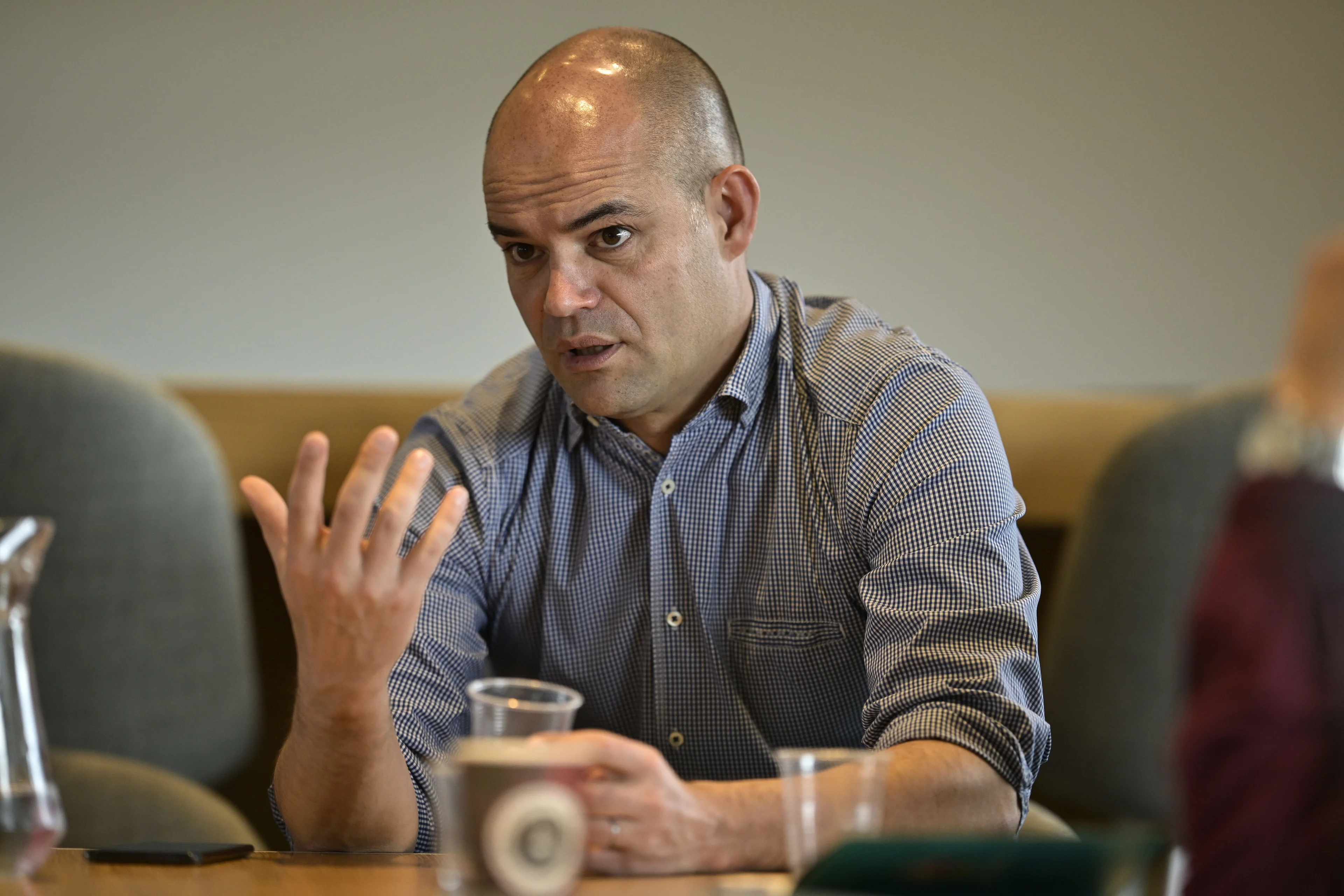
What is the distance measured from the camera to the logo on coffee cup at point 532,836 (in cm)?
63

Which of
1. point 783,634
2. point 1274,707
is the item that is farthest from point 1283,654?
point 783,634

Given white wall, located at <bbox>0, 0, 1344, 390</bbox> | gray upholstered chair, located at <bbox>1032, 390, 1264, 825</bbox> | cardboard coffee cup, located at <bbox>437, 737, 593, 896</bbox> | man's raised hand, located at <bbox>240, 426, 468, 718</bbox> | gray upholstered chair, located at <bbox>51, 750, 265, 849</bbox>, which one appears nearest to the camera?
cardboard coffee cup, located at <bbox>437, 737, 593, 896</bbox>

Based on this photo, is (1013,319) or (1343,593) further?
(1013,319)

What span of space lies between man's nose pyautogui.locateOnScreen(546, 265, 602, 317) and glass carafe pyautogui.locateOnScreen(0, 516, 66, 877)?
602mm

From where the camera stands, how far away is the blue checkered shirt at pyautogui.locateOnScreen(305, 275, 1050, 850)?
1201mm

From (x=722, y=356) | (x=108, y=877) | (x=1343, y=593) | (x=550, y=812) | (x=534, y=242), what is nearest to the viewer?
(x=1343, y=593)

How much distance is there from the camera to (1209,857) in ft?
1.57

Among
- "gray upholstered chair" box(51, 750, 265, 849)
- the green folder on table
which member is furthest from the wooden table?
"gray upholstered chair" box(51, 750, 265, 849)

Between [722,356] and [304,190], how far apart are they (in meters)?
1.03

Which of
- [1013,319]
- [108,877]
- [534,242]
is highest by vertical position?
[534,242]

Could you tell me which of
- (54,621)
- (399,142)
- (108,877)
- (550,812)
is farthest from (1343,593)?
(399,142)

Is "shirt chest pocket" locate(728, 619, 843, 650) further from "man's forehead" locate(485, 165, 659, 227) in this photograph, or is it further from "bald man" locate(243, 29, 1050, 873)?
"man's forehead" locate(485, 165, 659, 227)

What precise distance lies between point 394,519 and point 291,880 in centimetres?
24

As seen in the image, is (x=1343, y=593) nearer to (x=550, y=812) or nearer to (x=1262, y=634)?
(x=1262, y=634)
